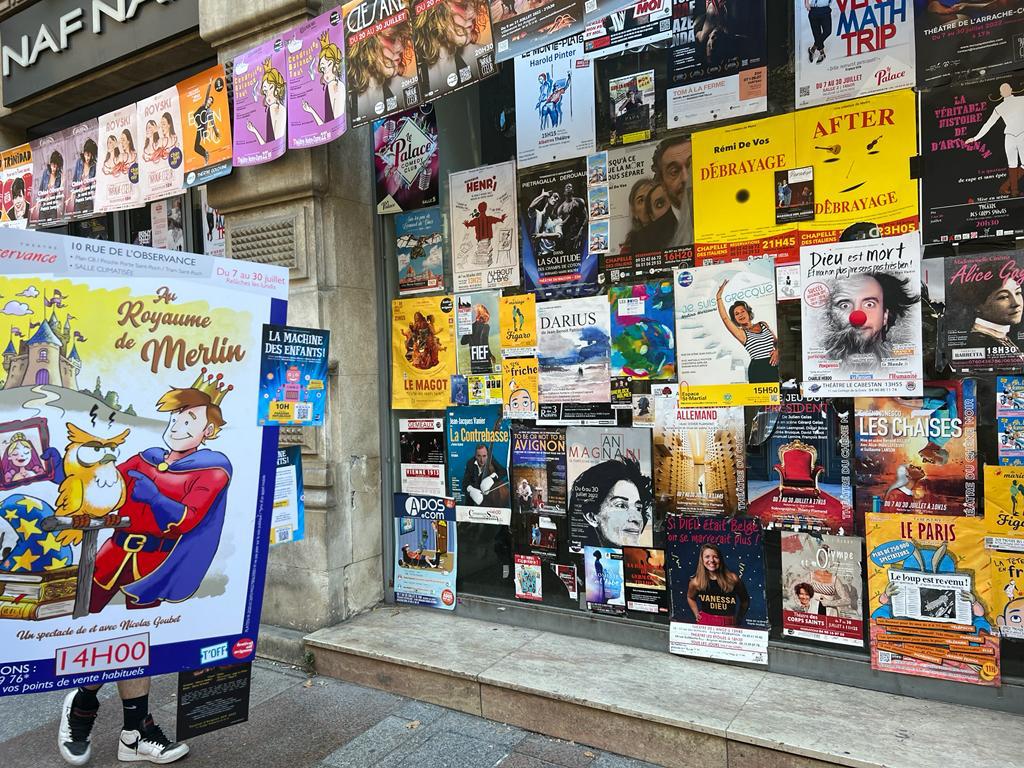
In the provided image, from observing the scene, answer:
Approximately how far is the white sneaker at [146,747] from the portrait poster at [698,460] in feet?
9.75

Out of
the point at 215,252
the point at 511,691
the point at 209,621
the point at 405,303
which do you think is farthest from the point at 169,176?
the point at 511,691

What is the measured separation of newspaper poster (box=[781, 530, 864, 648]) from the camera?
3.88m

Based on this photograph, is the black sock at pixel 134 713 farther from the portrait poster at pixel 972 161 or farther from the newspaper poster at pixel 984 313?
the portrait poster at pixel 972 161

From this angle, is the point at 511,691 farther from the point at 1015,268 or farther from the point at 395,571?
the point at 1015,268

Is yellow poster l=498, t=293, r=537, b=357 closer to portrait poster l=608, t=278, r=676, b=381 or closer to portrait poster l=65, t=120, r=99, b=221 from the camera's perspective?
portrait poster l=608, t=278, r=676, b=381

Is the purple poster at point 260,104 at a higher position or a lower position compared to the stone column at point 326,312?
higher

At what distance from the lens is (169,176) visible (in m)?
5.69

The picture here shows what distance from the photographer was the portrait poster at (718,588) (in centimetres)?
414

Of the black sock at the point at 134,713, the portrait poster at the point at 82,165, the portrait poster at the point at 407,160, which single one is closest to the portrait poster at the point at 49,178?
the portrait poster at the point at 82,165

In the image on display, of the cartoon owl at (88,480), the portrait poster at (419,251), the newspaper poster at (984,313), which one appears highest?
the portrait poster at (419,251)

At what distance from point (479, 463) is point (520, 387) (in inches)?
25.3

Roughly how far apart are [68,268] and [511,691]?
3022 mm

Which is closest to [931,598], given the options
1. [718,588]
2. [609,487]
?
[718,588]

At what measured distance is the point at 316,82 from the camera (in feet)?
15.3
